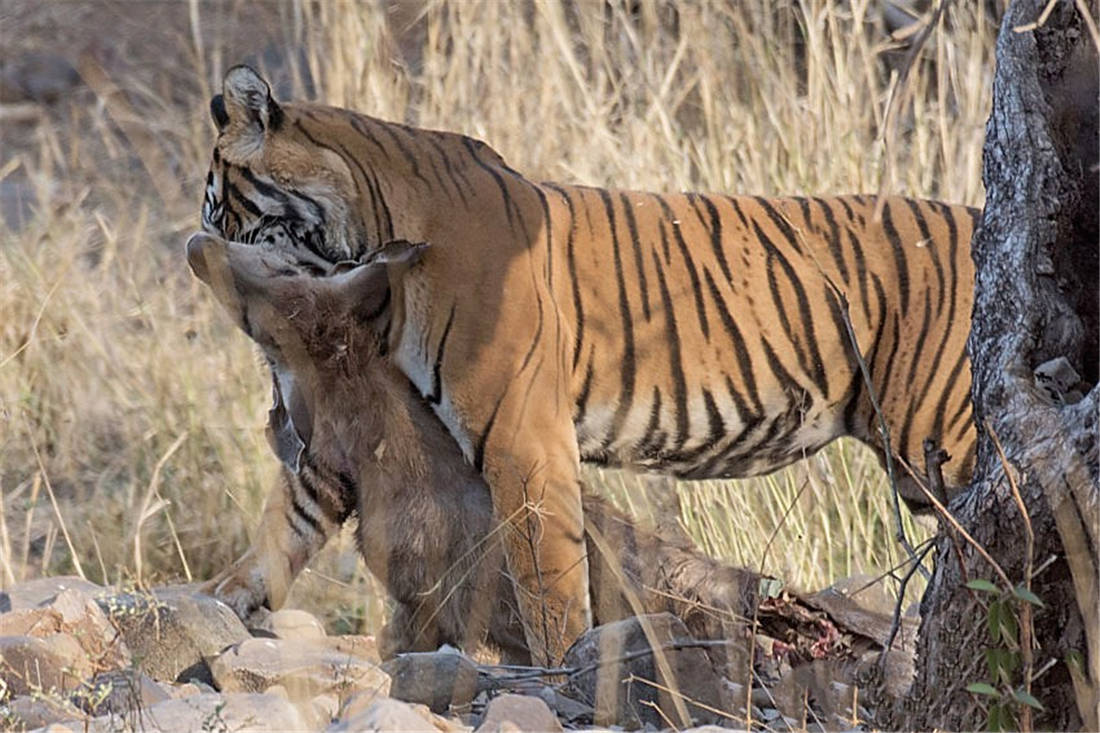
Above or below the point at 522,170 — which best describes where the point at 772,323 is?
below

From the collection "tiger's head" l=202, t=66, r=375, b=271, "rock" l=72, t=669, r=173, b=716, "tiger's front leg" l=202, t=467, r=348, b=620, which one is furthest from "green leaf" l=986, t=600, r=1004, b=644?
"tiger's head" l=202, t=66, r=375, b=271

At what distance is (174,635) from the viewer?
141 inches

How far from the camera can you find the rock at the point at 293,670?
3115 millimetres

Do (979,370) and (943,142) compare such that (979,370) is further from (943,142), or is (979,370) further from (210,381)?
(210,381)

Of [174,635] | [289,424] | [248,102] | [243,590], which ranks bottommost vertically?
[243,590]

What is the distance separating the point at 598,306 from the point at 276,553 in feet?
3.66

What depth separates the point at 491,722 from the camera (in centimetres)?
263

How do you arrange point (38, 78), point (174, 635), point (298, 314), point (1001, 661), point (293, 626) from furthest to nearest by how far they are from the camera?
1. point (38, 78)
2. point (293, 626)
3. point (298, 314)
4. point (174, 635)
5. point (1001, 661)

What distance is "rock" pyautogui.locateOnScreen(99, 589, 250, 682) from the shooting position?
11.6ft

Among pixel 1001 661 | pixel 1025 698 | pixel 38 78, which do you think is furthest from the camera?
pixel 38 78

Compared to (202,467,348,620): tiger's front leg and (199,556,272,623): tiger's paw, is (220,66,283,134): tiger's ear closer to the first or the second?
(202,467,348,620): tiger's front leg

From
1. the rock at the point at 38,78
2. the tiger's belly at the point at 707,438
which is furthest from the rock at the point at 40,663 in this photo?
the rock at the point at 38,78

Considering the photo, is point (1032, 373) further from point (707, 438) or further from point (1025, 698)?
point (707, 438)

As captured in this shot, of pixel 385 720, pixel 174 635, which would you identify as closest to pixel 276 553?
pixel 174 635
